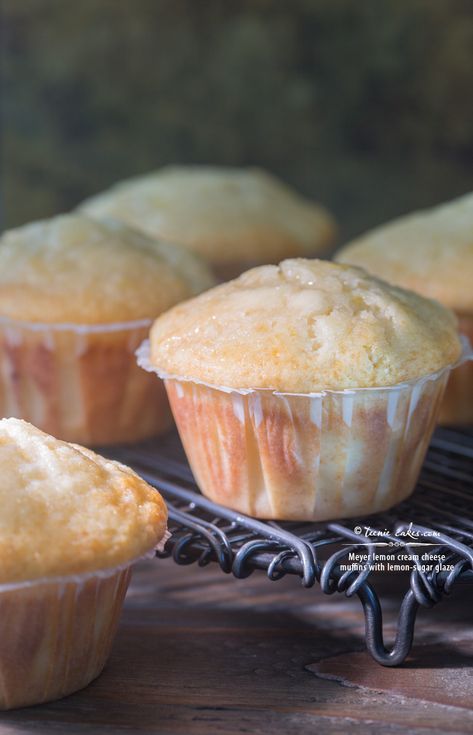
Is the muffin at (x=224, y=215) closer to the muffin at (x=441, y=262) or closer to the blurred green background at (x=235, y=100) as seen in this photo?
the muffin at (x=441, y=262)

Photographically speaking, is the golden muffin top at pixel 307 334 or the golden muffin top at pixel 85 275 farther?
the golden muffin top at pixel 85 275

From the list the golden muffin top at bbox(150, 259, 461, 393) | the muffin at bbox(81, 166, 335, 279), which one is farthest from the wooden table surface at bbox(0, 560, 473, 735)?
the muffin at bbox(81, 166, 335, 279)

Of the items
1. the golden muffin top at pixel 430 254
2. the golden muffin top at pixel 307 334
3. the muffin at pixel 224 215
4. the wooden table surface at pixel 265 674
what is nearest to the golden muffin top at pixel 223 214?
the muffin at pixel 224 215

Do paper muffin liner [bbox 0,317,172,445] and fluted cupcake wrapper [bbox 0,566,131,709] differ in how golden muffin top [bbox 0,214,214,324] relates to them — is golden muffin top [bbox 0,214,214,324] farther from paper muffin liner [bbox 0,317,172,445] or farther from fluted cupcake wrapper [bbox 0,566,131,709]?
fluted cupcake wrapper [bbox 0,566,131,709]

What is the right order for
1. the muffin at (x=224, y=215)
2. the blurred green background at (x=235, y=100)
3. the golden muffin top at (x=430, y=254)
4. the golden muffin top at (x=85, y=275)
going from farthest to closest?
the blurred green background at (x=235, y=100) < the muffin at (x=224, y=215) < the golden muffin top at (x=430, y=254) < the golden muffin top at (x=85, y=275)

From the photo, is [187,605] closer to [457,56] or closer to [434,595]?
[434,595]

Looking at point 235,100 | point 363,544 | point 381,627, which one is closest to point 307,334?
point 363,544

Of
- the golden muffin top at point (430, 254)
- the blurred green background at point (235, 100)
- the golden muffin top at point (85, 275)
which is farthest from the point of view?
the blurred green background at point (235, 100)
